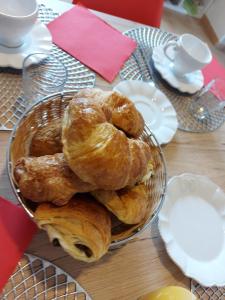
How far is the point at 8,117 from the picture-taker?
594 mm

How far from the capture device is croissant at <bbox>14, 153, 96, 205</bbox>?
404 mm

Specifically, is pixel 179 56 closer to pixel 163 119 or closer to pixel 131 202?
pixel 163 119

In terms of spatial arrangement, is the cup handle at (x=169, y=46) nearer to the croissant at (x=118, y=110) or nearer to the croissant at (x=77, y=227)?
the croissant at (x=118, y=110)

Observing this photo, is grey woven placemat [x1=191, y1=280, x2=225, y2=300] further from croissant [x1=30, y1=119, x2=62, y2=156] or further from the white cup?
the white cup

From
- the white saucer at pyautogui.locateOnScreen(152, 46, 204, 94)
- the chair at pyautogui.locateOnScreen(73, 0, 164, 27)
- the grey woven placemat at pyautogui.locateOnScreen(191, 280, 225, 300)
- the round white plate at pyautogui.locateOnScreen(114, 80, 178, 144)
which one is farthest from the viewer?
the chair at pyautogui.locateOnScreen(73, 0, 164, 27)

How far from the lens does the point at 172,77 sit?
831 millimetres

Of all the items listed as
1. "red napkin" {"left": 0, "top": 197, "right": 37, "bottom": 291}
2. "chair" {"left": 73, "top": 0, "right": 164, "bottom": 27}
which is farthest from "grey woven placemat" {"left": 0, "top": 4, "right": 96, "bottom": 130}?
"chair" {"left": 73, "top": 0, "right": 164, "bottom": 27}

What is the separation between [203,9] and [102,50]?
6.58ft

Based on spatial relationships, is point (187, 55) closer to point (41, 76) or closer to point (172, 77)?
point (172, 77)

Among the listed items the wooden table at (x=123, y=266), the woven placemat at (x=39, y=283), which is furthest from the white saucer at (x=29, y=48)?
the woven placemat at (x=39, y=283)

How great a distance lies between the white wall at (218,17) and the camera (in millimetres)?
2373

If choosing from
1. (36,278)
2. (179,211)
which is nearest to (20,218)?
(36,278)

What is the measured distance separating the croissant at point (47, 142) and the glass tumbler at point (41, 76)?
0.49 feet

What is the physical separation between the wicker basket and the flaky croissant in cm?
3
